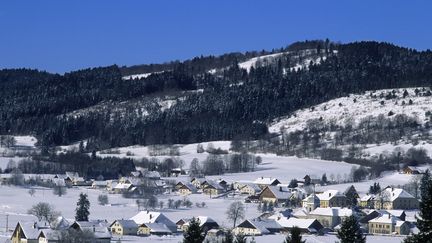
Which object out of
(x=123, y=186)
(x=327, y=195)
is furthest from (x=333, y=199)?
(x=123, y=186)

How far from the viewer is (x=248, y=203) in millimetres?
75000

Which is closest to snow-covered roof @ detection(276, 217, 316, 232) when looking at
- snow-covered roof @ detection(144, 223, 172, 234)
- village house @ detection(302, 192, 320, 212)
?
snow-covered roof @ detection(144, 223, 172, 234)

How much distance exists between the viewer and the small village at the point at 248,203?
48.9m

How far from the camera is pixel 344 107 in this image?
141875 mm

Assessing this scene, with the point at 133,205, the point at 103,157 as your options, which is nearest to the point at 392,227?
the point at 133,205

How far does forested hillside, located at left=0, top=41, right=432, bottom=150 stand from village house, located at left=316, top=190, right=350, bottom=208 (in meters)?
62.3

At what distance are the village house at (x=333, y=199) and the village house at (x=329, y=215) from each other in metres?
6.80

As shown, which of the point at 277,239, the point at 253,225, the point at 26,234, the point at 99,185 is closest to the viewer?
the point at 26,234

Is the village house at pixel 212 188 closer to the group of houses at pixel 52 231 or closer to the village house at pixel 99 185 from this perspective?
the village house at pixel 99 185

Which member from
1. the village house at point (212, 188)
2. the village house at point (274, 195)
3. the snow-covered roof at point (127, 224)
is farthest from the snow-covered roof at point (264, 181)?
the snow-covered roof at point (127, 224)

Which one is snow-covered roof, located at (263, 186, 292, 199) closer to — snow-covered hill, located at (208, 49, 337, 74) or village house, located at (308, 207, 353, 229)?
village house, located at (308, 207, 353, 229)

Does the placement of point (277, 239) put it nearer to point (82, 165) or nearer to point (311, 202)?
point (311, 202)

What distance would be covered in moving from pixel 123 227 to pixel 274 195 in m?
25.1

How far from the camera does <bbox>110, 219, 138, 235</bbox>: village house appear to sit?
53.1m
